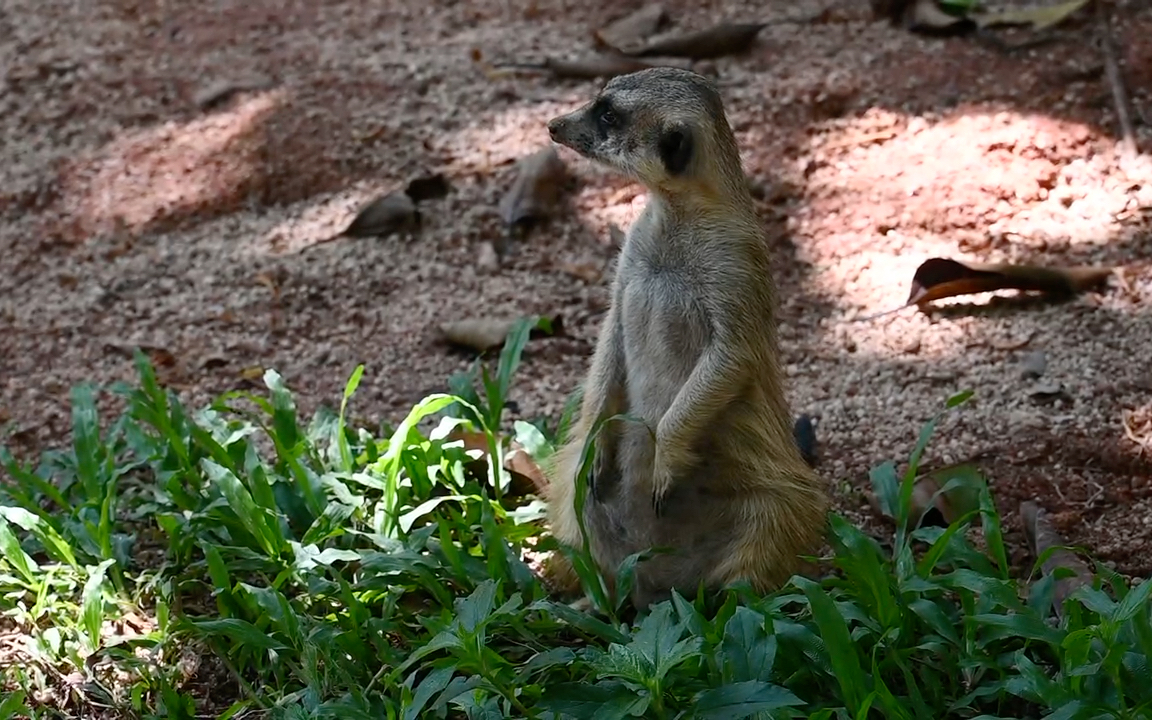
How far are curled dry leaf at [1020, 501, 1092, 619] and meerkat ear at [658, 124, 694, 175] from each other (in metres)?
1.07

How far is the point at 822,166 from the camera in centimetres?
480

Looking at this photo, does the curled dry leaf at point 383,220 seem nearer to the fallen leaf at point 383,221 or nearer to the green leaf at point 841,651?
the fallen leaf at point 383,221

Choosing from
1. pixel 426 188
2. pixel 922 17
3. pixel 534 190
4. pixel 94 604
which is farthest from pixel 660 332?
pixel 922 17

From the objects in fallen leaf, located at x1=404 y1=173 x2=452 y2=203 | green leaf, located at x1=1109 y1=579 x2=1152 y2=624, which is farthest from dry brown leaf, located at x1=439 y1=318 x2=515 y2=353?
green leaf, located at x1=1109 y1=579 x2=1152 y2=624

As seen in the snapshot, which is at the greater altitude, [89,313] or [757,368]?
[757,368]

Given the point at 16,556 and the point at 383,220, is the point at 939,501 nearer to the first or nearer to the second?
the point at 16,556

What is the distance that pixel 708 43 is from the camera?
553 cm

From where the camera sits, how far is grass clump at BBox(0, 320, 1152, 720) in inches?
104

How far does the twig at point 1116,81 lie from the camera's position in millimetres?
4660

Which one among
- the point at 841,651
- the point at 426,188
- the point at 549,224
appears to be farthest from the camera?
the point at 426,188

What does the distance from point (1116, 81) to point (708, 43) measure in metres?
1.46

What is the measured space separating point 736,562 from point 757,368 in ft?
1.33

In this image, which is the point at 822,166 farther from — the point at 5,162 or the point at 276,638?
the point at 5,162

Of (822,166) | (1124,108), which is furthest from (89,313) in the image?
(1124,108)
